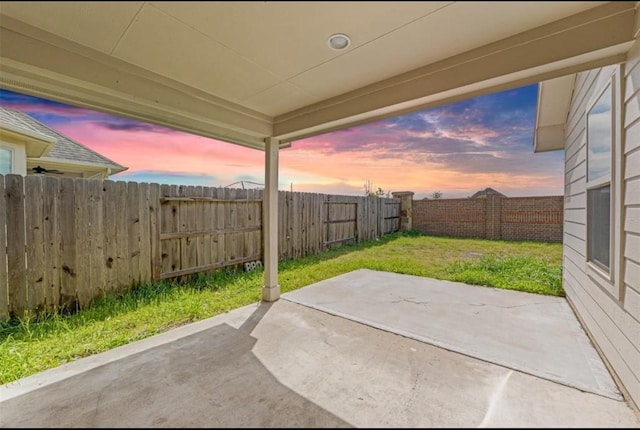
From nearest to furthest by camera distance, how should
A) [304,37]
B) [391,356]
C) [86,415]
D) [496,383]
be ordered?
[86,415]
[304,37]
[496,383]
[391,356]

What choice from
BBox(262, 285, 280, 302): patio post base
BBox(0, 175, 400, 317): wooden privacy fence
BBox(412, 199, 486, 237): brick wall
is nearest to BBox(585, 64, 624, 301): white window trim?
BBox(262, 285, 280, 302): patio post base

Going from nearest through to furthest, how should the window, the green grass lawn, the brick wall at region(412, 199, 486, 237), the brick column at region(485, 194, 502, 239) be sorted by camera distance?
the window → the green grass lawn → the brick column at region(485, 194, 502, 239) → the brick wall at region(412, 199, 486, 237)

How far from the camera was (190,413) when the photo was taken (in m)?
1.73

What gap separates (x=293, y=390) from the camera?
1969mm

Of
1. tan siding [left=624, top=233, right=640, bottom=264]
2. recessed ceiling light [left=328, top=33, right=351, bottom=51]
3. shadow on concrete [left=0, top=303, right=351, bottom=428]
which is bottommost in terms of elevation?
shadow on concrete [left=0, top=303, right=351, bottom=428]

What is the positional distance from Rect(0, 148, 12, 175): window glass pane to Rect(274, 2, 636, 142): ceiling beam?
20.4 ft

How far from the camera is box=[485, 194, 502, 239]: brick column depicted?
33.6 ft

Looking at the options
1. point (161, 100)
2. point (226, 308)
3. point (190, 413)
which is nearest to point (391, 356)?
point (190, 413)

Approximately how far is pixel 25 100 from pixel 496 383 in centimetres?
667

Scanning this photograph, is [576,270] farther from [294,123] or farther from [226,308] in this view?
[226,308]

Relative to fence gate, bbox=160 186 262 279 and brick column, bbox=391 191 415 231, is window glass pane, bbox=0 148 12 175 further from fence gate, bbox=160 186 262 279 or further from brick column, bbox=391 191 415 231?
brick column, bbox=391 191 415 231

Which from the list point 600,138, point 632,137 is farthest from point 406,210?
point 632,137

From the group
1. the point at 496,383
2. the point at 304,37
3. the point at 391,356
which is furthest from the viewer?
the point at 391,356

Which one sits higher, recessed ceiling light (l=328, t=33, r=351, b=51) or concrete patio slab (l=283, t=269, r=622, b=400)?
recessed ceiling light (l=328, t=33, r=351, b=51)
